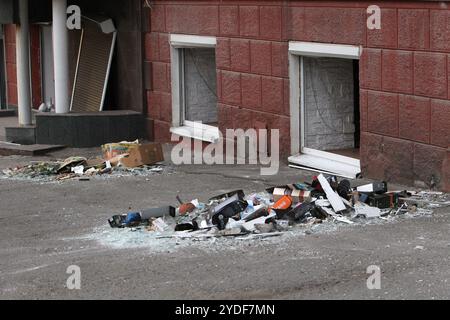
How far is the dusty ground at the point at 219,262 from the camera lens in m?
7.07

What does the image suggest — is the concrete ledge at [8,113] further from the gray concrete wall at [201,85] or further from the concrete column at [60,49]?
the gray concrete wall at [201,85]

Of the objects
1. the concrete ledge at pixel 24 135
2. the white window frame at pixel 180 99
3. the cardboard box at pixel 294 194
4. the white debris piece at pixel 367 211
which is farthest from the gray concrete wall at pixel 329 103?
the concrete ledge at pixel 24 135

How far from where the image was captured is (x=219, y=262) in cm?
786

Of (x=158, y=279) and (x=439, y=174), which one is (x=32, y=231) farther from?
(x=439, y=174)

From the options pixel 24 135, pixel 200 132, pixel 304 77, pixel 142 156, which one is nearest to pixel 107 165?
pixel 142 156

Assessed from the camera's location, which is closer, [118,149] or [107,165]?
[107,165]

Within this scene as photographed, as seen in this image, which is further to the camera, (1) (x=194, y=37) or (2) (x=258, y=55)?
(1) (x=194, y=37)

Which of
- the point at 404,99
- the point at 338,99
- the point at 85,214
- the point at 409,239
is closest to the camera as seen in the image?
the point at 409,239

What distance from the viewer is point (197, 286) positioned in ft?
23.6

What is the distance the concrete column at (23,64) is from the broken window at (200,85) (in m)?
3.26

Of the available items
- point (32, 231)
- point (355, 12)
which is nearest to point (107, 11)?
point (355, 12)

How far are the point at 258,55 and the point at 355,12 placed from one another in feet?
7.25

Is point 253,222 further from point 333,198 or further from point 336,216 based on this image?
point 333,198

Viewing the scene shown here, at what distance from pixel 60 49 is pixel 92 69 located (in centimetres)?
169
